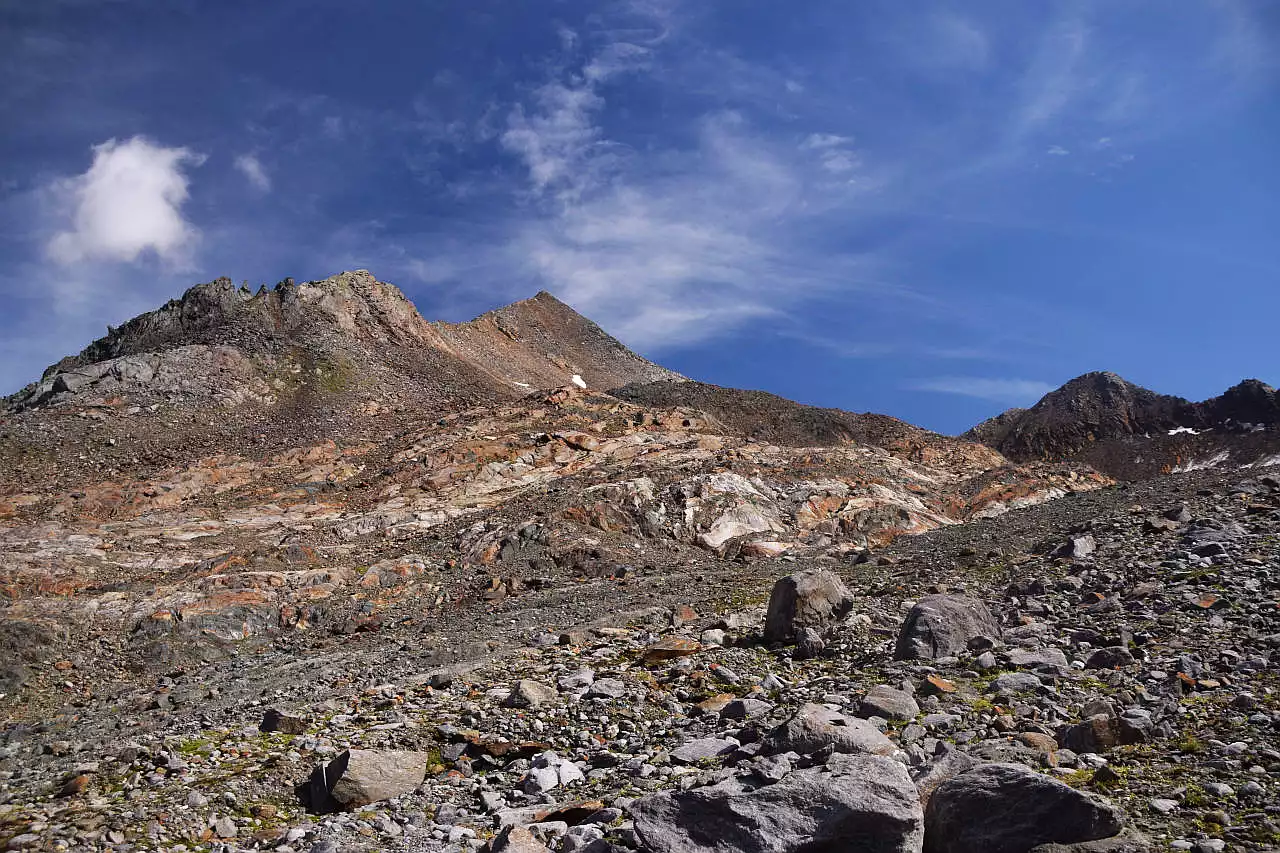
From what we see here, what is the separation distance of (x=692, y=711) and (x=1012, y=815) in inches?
177

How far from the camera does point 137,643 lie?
17.3 metres

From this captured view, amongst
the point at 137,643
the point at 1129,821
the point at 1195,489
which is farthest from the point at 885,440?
the point at 1129,821

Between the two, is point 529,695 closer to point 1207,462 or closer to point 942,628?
point 942,628

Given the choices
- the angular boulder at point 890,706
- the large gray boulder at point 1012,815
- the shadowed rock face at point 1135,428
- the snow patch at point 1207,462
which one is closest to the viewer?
the large gray boulder at point 1012,815

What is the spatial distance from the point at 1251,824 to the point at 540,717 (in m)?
6.74

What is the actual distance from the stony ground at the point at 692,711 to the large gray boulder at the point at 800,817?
251 mm

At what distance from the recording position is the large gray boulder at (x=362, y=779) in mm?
7508

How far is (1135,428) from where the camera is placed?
7712 cm

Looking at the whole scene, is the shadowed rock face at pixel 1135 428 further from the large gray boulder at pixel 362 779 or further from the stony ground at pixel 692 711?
the large gray boulder at pixel 362 779

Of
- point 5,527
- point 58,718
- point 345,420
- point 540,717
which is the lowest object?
point 58,718

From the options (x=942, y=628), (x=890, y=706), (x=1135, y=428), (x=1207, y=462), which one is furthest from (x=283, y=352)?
(x=1135, y=428)

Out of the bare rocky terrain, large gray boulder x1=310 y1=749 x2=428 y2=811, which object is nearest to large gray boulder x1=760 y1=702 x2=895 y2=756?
the bare rocky terrain

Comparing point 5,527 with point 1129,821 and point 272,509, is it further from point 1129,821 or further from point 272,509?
point 1129,821

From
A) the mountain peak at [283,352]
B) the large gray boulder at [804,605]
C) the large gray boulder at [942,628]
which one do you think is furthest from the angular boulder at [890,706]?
the mountain peak at [283,352]
